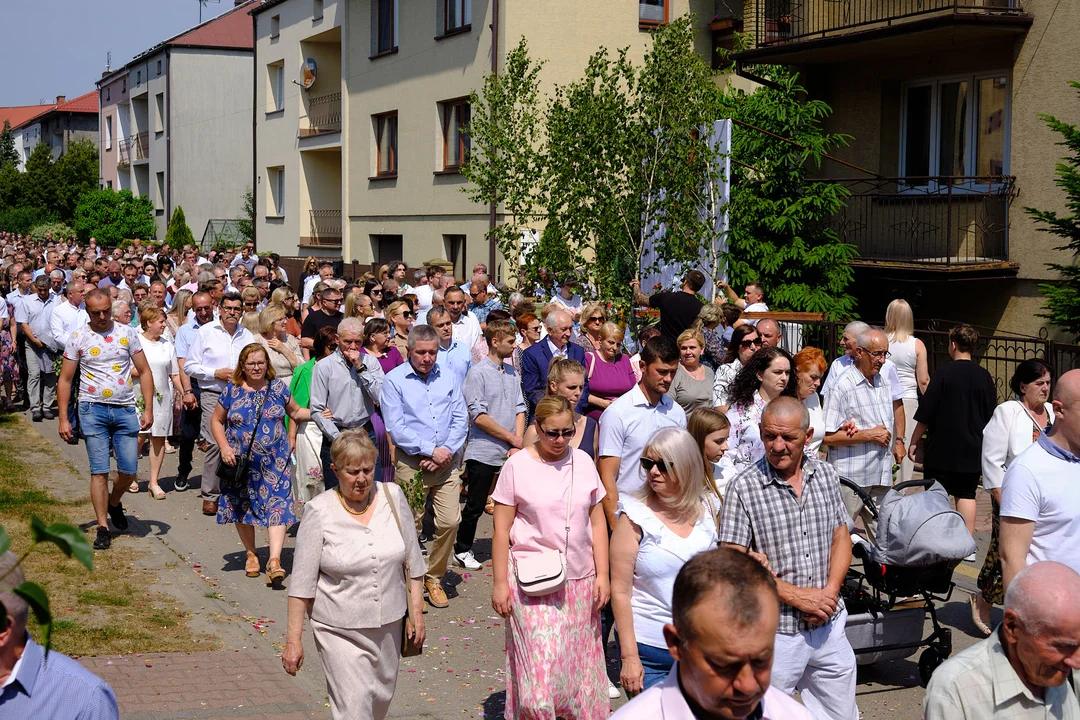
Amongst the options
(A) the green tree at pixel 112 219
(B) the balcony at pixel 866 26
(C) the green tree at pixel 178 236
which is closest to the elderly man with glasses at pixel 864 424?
(B) the balcony at pixel 866 26

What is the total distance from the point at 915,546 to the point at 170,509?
25.8 ft

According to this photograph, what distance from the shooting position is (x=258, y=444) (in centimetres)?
945

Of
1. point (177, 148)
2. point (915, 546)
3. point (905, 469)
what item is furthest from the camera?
point (177, 148)

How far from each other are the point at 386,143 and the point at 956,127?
51.1ft

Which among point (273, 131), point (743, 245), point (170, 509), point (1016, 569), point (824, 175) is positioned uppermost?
point (273, 131)

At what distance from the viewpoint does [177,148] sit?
178 ft

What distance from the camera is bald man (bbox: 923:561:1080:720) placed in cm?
338

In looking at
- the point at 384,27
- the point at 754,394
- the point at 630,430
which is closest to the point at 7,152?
the point at 384,27

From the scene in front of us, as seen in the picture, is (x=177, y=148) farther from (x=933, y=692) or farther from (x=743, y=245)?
(x=933, y=692)

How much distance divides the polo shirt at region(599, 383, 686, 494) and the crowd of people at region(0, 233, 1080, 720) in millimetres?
13

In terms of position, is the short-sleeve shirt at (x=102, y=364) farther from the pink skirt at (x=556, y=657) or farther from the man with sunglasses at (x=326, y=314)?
the pink skirt at (x=556, y=657)

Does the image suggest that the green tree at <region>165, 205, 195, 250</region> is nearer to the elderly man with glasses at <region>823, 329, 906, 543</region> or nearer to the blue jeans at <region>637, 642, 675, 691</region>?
the elderly man with glasses at <region>823, 329, 906, 543</region>

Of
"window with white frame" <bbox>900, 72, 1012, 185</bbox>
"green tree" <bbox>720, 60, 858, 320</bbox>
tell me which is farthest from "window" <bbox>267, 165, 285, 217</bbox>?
"window with white frame" <bbox>900, 72, 1012, 185</bbox>

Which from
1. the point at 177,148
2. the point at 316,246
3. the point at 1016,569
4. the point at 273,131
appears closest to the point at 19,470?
the point at 1016,569
